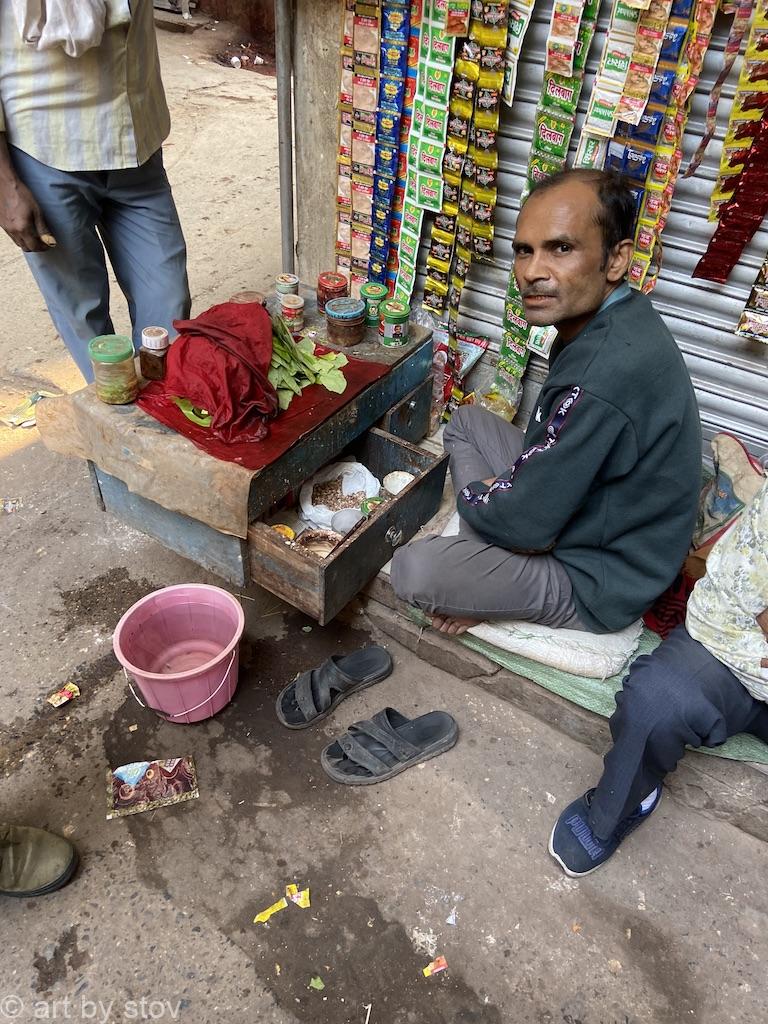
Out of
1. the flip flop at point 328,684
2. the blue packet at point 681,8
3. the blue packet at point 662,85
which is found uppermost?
the blue packet at point 681,8

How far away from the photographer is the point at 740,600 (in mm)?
1910

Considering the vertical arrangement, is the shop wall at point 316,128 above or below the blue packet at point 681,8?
below

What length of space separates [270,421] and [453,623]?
39.1 inches

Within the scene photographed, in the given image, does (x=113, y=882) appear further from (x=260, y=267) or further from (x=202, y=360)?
(x=260, y=267)

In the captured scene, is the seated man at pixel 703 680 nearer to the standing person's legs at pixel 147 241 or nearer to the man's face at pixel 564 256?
the man's face at pixel 564 256

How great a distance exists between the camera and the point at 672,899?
2.19 metres

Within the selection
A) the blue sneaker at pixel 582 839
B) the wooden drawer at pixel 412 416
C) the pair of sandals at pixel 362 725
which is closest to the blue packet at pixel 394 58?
the wooden drawer at pixel 412 416

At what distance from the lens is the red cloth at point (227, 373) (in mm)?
2461

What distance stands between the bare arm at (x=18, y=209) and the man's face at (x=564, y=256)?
1821mm

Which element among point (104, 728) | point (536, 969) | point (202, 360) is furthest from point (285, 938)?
point (202, 360)

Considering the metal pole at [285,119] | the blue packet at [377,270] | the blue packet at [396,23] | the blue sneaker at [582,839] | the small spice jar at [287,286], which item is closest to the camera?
the blue sneaker at [582,839]

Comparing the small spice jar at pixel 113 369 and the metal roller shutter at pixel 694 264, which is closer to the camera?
the small spice jar at pixel 113 369

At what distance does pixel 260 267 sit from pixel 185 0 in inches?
319

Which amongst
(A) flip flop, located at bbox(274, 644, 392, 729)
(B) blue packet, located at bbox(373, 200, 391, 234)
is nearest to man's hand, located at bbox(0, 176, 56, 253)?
(B) blue packet, located at bbox(373, 200, 391, 234)
